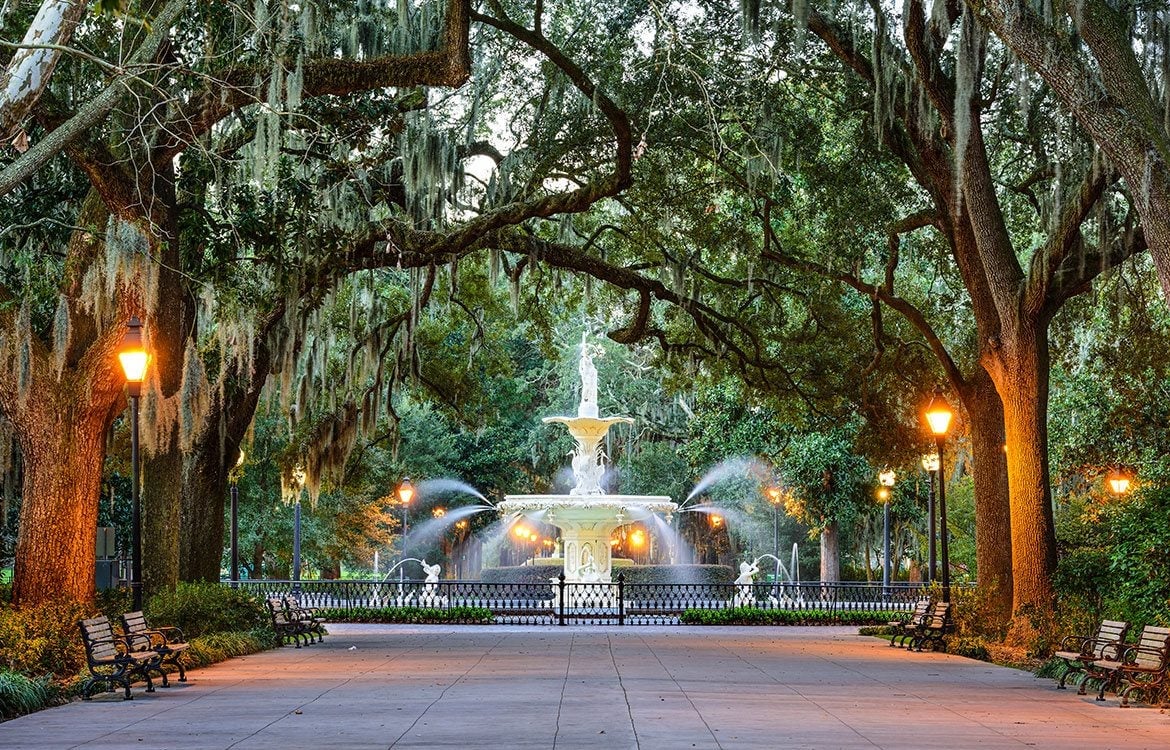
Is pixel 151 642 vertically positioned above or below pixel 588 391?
below

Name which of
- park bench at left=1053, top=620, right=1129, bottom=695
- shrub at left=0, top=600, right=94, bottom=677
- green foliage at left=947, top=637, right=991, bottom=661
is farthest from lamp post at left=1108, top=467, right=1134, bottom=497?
shrub at left=0, top=600, right=94, bottom=677

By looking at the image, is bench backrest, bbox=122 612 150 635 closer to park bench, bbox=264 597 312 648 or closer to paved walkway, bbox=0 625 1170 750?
paved walkway, bbox=0 625 1170 750

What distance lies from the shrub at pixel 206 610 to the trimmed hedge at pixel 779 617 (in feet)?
38.0

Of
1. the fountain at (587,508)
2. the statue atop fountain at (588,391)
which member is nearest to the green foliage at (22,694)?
the fountain at (587,508)

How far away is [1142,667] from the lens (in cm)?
1309

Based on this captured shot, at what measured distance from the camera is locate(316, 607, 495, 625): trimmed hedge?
98.9 feet

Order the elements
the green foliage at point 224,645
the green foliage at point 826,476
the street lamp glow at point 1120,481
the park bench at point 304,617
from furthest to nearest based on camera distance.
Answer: the green foliage at point 826,476 → the street lamp glow at point 1120,481 → the park bench at point 304,617 → the green foliage at point 224,645

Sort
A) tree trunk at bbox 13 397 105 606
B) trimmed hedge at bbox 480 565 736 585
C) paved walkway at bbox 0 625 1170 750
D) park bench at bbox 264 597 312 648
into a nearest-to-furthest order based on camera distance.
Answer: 1. paved walkway at bbox 0 625 1170 750
2. tree trunk at bbox 13 397 105 606
3. park bench at bbox 264 597 312 648
4. trimmed hedge at bbox 480 565 736 585

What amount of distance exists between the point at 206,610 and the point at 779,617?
1530cm

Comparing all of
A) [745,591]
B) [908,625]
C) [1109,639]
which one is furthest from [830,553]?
[1109,639]

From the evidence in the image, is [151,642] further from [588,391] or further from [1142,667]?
[588,391]

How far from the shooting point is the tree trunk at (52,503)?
1510cm

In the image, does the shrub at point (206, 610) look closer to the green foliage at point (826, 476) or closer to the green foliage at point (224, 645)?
the green foliage at point (224, 645)

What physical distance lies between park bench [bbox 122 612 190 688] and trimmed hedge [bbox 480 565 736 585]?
76.6 ft
